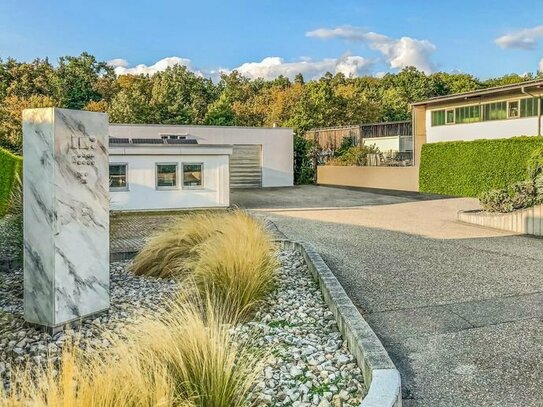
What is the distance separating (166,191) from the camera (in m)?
16.0

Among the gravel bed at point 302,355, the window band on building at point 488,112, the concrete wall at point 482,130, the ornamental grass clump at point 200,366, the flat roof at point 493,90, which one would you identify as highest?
the flat roof at point 493,90

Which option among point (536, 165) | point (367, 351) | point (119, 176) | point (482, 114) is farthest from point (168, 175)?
point (482, 114)

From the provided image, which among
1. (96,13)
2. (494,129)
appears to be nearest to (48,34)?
A: (96,13)

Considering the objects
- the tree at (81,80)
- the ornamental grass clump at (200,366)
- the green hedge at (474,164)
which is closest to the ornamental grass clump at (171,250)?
the ornamental grass clump at (200,366)

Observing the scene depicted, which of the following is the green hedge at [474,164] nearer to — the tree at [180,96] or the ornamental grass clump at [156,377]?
the ornamental grass clump at [156,377]

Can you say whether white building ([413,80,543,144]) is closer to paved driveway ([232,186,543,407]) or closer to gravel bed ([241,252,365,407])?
paved driveway ([232,186,543,407])

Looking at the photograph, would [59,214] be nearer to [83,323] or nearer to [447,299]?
[83,323]

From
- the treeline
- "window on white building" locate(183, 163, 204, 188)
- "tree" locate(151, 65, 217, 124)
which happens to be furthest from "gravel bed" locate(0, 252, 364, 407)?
"tree" locate(151, 65, 217, 124)

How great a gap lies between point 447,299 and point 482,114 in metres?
18.5

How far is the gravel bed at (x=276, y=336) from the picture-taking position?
328 cm

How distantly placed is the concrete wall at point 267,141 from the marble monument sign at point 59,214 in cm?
2036

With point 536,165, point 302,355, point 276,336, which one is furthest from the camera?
point 536,165

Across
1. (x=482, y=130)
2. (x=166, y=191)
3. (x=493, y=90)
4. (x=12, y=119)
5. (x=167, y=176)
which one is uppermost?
(x=493, y=90)

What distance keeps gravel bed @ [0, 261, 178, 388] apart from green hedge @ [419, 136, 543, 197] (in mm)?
15434
